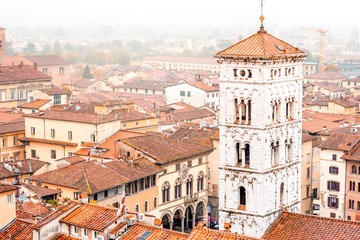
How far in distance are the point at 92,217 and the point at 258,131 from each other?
9325mm

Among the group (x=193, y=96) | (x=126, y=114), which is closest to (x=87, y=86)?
(x=193, y=96)

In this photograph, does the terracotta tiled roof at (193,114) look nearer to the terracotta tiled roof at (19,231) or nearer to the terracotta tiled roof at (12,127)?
the terracotta tiled roof at (12,127)

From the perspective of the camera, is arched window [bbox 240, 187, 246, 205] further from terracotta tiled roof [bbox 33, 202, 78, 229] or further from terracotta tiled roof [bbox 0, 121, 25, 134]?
terracotta tiled roof [bbox 0, 121, 25, 134]

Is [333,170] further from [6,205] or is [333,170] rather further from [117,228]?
[6,205]

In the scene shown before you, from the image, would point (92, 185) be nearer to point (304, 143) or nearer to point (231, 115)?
point (231, 115)

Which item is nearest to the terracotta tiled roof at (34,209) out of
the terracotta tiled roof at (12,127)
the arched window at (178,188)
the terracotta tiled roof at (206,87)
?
the arched window at (178,188)

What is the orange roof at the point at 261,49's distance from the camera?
40.2 metres

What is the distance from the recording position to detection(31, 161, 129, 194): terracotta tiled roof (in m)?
53.1

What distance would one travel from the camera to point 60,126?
239 feet

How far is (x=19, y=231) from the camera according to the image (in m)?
41.1

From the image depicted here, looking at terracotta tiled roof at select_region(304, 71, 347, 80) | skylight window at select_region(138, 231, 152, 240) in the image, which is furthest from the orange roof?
terracotta tiled roof at select_region(304, 71, 347, 80)

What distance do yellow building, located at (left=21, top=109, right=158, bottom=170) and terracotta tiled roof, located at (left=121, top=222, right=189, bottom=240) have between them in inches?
1249

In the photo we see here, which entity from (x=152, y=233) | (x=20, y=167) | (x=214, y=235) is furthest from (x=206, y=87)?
(x=214, y=235)

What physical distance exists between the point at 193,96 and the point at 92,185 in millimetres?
68685
